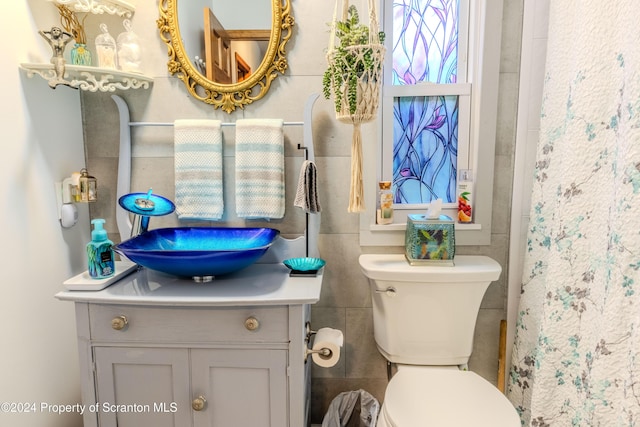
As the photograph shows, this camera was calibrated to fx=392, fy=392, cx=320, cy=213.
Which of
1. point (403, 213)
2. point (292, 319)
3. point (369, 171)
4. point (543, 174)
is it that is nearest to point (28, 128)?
point (292, 319)

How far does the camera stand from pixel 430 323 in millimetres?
1392

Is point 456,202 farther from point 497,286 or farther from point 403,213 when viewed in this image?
point 497,286

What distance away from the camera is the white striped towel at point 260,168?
1.43 m

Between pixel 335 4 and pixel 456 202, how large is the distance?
2.89 feet

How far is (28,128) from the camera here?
1.25 metres

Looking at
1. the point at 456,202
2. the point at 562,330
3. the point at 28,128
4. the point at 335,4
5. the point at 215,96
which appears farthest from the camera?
the point at 456,202

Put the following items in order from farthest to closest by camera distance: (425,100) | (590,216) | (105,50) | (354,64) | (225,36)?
(425,100), (225,36), (105,50), (354,64), (590,216)

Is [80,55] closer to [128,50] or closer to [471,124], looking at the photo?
[128,50]

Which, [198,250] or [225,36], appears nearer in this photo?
[198,250]

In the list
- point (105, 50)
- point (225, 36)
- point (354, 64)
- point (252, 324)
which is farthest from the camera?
point (225, 36)

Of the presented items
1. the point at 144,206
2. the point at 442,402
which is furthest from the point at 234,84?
the point at 442,402

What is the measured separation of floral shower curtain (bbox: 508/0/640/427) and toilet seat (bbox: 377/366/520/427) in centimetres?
13

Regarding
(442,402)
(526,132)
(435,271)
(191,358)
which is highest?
(526,132)

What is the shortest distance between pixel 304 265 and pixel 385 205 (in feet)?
1.32
